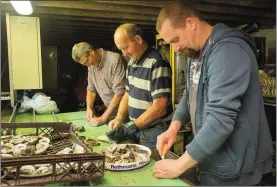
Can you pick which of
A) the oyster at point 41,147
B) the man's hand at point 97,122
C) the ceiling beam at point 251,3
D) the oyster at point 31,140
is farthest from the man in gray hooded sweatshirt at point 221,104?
the ceiling beam at point 251,3

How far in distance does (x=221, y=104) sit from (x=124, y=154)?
0.64 meters

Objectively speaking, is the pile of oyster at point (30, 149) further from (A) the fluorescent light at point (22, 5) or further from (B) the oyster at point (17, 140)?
(A) the fluorescent light at point (22, 5)

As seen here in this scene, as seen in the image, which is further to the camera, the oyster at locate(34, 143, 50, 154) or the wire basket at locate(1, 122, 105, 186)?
the oyster at locate(34, 143, 50, 154)

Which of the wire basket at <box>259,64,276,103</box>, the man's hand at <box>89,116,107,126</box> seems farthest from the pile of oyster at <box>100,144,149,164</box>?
the wire basket at <box>259,64,276,103</box>

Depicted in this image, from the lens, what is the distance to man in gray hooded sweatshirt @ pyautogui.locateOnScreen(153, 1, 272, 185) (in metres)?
1.11

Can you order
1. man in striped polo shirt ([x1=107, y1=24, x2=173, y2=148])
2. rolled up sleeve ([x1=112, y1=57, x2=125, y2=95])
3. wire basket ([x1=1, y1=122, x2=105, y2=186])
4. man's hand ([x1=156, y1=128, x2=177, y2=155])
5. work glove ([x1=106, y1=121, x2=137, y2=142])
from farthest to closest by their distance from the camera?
rolled up sleeve ([x1=112, y1=57, x2=125, y2=95]) < man in striped polo shirt ([x1=107, y1=24, x2=173, y2=148]) < work glove ([x1=106, y1=121, x2=137, y2=142]) < man's hand ([x1=156, y1=128, x2=177, y2=155]) < wire basket ([x1=1, y1=122, x2=105, y2=186])

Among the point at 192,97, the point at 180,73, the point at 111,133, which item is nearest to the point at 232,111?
the point at 192,97

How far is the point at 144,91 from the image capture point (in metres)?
2.14

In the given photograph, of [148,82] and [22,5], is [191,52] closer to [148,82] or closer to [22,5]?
[148,82]

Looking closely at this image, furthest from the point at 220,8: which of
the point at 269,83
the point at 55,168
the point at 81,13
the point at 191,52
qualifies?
the point at 55,168

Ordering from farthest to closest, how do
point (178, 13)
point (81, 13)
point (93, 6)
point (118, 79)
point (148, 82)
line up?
point (81, 13), point (93, 6), point (118, 79), point (148, 82), point (178, 13)

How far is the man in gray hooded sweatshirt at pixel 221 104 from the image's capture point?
43.8 inches

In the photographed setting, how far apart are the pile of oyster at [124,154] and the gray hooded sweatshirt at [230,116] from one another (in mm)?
343

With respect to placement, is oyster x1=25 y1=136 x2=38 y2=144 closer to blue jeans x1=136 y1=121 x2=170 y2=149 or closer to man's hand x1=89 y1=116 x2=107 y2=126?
blue jeans x1=136 y1=121 x2=170 y2=149
